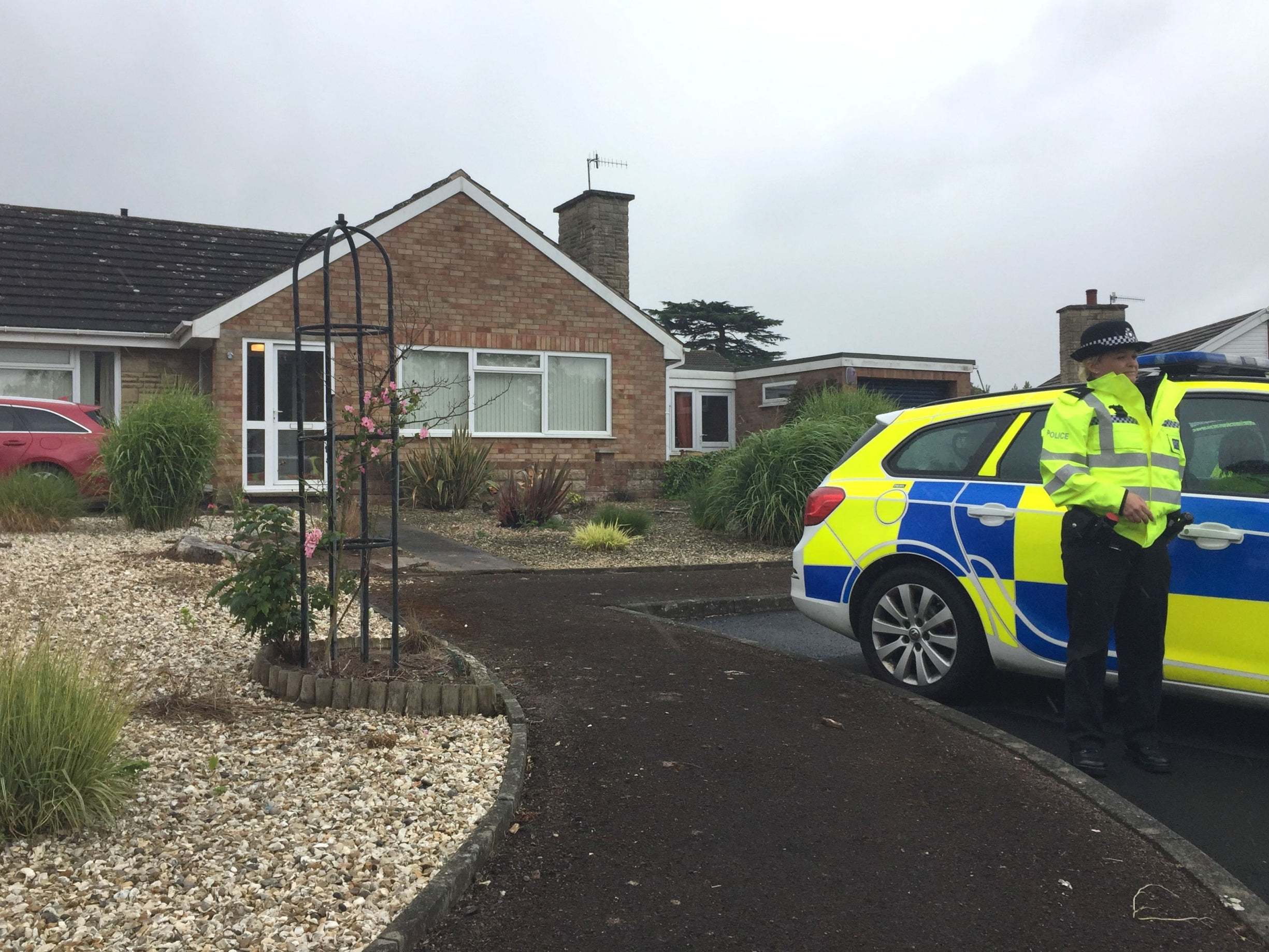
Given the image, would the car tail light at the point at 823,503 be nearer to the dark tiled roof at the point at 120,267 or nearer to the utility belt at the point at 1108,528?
the utility belt at the point at 1108,528

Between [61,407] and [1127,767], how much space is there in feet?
44.9

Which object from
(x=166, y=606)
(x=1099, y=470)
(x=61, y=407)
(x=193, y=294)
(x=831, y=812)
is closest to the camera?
(x=831, y=812)

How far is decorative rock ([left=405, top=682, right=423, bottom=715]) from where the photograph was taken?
17.3 feet

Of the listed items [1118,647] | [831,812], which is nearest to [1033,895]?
[831,812]

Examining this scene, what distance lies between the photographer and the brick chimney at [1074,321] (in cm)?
3008

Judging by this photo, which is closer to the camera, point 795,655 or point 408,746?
point 408,746

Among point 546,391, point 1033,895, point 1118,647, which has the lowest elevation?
point 1033,895

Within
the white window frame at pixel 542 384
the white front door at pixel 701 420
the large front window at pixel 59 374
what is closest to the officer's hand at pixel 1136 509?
the white window frame at pixel 542 384

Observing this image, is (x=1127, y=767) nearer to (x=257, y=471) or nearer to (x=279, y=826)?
(x=279, y=826)

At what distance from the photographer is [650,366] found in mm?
20391

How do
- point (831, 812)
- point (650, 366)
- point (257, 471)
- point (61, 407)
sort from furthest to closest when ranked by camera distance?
1. point (650, 366)
2. point (257, 471)
3. point (61, 407)
4. point (831, 812)

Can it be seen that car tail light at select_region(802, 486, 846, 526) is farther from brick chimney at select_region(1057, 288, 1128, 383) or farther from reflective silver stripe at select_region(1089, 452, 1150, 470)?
brick chimney at select_region(1057, 288, 1128, 383)

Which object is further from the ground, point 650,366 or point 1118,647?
point 650,366

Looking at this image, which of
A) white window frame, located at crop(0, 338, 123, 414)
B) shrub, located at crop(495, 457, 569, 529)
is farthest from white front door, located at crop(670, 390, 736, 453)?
shrub, located at crop(495, 457, 569, 529)
